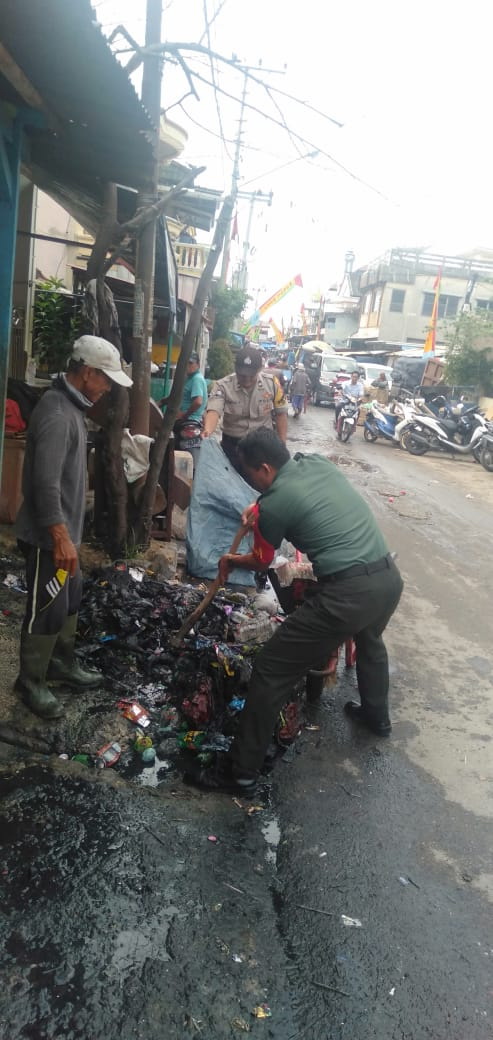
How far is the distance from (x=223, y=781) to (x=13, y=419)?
11.7 ft

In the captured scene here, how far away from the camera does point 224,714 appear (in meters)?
3.41

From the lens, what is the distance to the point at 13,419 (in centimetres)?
536

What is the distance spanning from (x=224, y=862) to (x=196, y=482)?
3.32 m

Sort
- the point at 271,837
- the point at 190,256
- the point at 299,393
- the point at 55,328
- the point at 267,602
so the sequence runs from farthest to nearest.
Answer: the point at 190,256, the point at 299,393, the point at 55,328, the point at 267,602, the point at 271,837

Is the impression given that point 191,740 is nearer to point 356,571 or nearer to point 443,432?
point 356,571

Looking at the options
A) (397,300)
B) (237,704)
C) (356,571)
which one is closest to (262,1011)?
(237,704)

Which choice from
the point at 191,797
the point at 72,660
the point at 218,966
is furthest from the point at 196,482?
the point at 218,966

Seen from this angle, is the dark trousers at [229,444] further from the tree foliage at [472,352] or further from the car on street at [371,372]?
the car on street at [371,372]

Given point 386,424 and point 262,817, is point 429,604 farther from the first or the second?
point 386,424

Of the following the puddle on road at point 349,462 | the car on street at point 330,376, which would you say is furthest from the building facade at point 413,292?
the puddle on road at point 349,462

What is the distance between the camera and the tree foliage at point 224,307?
23.5m

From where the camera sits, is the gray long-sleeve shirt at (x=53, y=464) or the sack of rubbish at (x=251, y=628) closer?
the gray long-sleeve shirt at (x=53, y=464)

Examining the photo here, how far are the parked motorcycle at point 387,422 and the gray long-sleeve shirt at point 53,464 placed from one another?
13.6 metres

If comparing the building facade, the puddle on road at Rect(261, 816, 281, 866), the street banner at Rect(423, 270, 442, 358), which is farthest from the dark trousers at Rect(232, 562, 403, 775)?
the building facade
